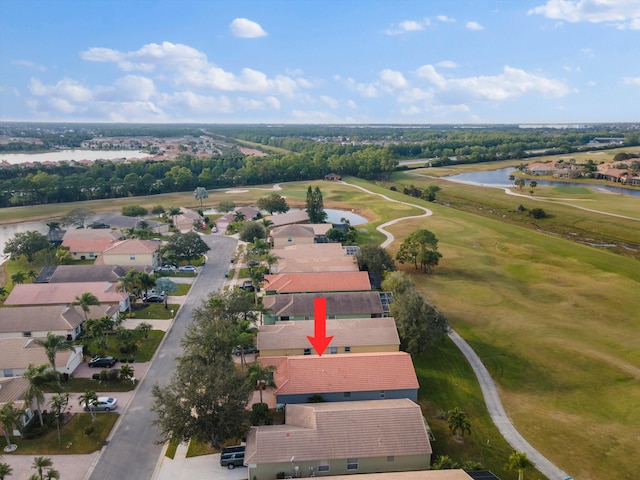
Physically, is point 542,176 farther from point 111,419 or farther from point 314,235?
point 111,419

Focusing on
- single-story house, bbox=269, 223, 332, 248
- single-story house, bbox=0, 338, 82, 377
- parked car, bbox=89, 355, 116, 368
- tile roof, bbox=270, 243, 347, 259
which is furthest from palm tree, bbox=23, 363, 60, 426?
single-story house, bbox=269, 223, 332, 248

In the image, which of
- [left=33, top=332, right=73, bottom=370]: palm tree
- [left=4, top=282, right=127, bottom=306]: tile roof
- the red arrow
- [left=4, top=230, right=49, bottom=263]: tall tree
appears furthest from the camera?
[left=4, top=230, right=49, bottom=263]: tall tree

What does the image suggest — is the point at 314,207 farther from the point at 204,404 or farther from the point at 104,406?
the point at 204,404

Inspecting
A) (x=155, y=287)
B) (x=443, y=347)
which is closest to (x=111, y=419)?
(x=155, y=287)

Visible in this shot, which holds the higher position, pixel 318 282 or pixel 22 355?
pixel 318 282

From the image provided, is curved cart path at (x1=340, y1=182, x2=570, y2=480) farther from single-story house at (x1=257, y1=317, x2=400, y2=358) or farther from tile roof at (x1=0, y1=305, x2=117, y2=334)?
tile roof at (x1=0, y1=305, x2=117, y2=334)

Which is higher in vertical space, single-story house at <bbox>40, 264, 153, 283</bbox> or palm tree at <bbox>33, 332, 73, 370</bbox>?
palm tree at <bbox>33, 332, 73, 370</bbox>

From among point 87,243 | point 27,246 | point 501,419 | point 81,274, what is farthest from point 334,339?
point 27,246
